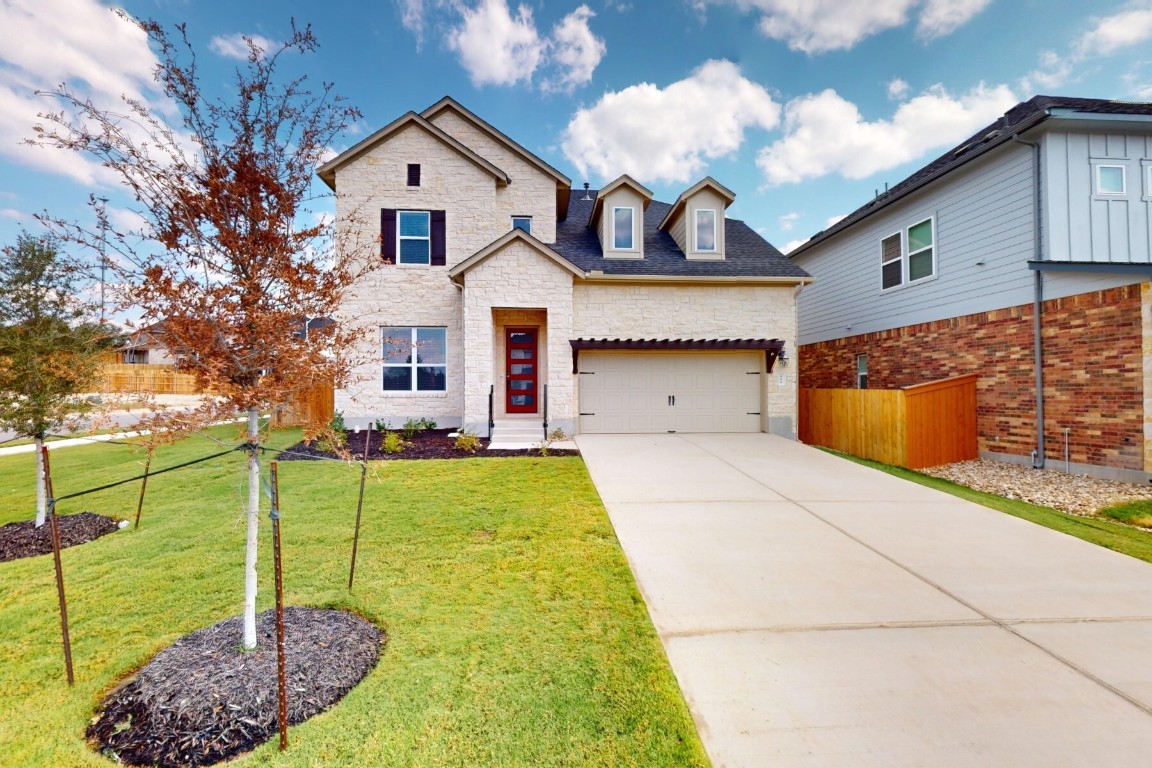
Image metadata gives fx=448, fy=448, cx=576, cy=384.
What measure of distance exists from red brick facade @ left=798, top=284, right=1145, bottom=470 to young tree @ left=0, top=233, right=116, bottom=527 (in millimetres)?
14724

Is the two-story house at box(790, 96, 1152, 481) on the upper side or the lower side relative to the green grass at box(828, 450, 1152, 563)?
upper

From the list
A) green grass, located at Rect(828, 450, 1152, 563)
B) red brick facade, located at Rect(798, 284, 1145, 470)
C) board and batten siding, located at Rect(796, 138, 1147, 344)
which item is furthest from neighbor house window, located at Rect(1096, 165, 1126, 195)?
green grass, located at Rect(828, 450, 1152, 563)

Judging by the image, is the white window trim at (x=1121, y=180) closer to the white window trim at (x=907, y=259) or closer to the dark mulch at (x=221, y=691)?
the white window trim at (x=907, y=259)

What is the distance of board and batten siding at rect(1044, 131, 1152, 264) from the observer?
8.38m

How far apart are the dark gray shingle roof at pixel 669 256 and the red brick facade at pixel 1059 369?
152 inches

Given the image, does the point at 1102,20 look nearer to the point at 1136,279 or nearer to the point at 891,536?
the point at 1136,279

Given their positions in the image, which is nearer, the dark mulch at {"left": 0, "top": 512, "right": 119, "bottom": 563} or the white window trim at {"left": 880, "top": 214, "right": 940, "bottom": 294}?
the dark mulch at {"left": 0, "top": 512, "right": 119, "bottom": 563}

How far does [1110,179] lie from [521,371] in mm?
12832

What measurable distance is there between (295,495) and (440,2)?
12.8m

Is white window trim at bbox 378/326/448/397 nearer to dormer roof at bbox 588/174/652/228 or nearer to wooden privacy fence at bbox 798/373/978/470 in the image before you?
dormer roof at bbox 588/174/652/228

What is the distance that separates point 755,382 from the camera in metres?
12.3

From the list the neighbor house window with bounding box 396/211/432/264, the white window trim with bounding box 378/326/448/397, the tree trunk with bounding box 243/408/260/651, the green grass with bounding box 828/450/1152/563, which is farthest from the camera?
the neighbor house window with bounding box 396/211/432/264

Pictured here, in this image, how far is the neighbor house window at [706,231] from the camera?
12.8 metres

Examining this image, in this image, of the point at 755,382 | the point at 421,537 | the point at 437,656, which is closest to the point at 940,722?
the point at 437,656
